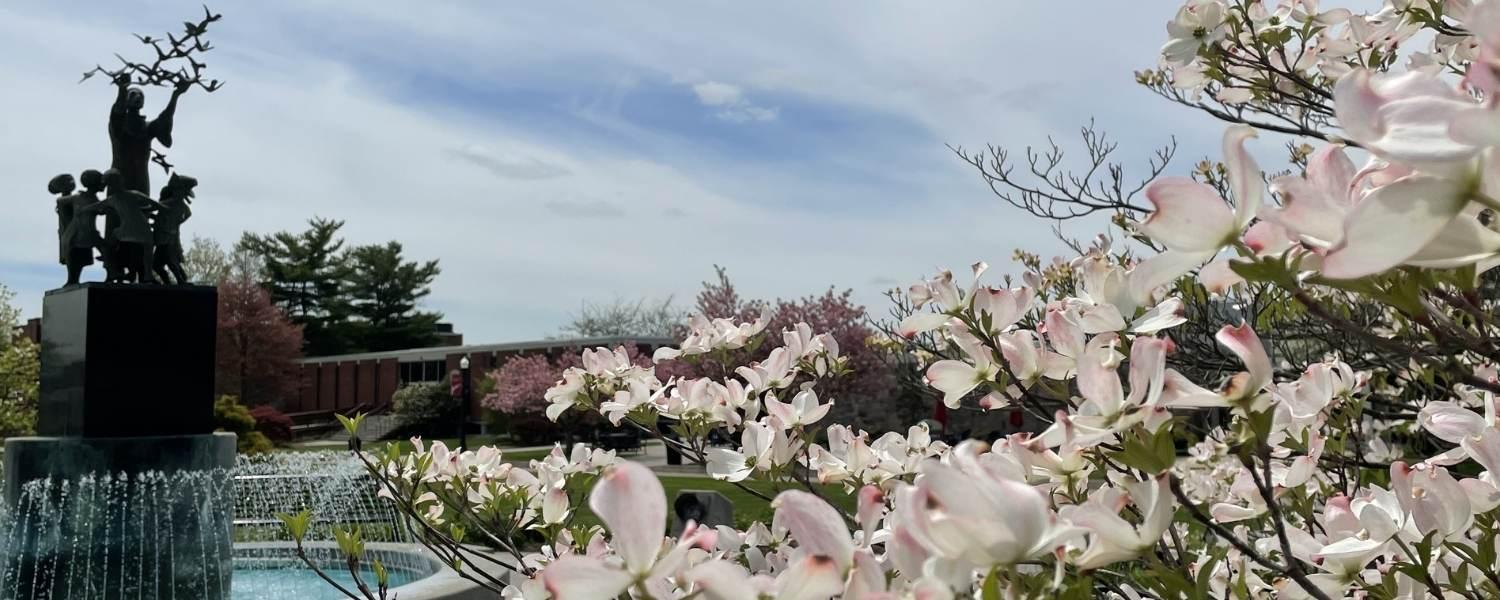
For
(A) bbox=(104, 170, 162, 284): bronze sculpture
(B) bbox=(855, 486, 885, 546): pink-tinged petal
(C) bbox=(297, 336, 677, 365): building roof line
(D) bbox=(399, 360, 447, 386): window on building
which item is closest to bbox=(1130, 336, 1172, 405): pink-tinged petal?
(B) bbox=(855, 486, 885, 546): pink-tinged petal

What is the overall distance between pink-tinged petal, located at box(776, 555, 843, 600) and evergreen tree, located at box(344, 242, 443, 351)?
136ft

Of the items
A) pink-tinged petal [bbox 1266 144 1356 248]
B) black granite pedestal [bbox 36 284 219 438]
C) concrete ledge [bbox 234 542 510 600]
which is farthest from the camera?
black granite pedestal [bbox 36 284 219 438]

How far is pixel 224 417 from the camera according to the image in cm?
1786

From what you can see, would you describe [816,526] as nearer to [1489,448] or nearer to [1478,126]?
[1478,126]

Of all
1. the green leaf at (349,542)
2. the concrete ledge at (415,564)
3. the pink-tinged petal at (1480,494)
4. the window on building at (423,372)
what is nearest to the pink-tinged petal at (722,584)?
the pink-tinged petal at (1480,494)

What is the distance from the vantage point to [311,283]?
133ft

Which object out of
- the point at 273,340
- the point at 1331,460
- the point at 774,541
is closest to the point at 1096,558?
the point at 774,541

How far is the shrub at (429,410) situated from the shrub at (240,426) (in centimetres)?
1077

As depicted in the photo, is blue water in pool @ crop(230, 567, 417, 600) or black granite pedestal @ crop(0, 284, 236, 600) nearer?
black granite pedestal @ crop(0, 284, 236, 600)

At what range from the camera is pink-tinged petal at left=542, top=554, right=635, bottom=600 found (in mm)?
736

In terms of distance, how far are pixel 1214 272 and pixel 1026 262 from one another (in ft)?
11.9

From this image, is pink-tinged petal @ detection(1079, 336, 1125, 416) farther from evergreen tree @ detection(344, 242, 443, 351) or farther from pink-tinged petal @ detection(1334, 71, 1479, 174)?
evergreen tree @ detection(344, 242, 443, 351)

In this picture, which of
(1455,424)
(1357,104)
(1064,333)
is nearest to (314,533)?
(1064,333)

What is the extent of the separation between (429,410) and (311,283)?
13.6 m
